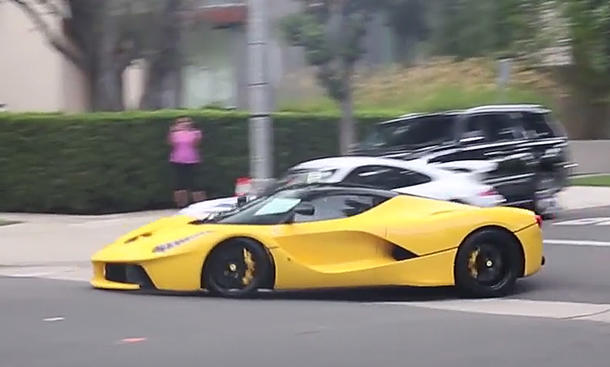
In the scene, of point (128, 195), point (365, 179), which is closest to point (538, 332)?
point (365, 179)

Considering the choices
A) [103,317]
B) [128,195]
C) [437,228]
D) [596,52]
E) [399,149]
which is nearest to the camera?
[596,52]

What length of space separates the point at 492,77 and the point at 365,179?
19.3 meters

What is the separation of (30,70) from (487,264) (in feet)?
81.8

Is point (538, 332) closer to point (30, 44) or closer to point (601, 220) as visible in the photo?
point (601, 220)

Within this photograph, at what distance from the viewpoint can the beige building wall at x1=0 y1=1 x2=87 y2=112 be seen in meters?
35.4

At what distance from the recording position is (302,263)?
12922 millimetres

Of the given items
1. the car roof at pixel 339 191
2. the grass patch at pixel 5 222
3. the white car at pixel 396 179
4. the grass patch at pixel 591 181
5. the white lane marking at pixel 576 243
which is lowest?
the grass patch at pixel 591 181

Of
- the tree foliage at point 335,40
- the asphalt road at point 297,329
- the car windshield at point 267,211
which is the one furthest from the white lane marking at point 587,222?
the car windshield at point 267,211

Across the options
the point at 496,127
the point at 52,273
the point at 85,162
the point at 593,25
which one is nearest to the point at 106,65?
the point at 85,162

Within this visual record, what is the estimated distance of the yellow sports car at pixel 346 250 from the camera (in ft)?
42.2

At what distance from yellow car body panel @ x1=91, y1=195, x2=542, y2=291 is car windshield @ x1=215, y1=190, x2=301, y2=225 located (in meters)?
0.14

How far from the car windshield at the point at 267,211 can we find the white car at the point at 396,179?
138 inches

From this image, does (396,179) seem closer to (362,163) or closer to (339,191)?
(362,163)

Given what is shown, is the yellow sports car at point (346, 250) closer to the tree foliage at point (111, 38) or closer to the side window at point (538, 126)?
the side window at point (538, 126)
